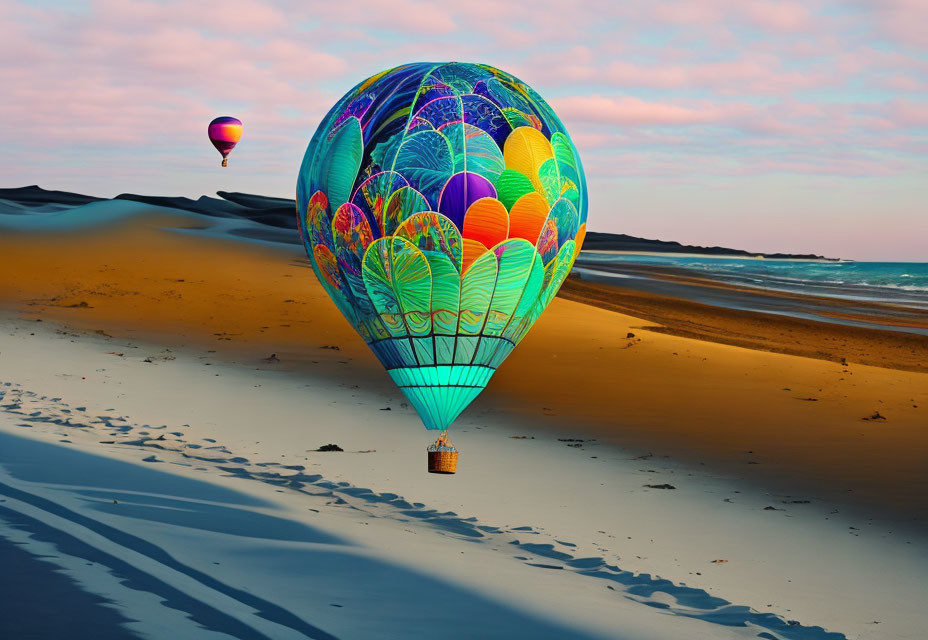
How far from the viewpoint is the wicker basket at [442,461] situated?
1377 centimetres

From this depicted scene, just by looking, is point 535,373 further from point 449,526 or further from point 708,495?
point 449,526


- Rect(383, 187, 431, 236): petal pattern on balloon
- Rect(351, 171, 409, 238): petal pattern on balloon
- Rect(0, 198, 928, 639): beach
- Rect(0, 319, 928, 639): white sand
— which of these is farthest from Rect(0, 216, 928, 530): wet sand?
Rect(351, 171, 409, 238): petal pattern on balloon

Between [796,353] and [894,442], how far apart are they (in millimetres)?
11816

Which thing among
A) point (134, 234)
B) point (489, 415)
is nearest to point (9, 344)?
point (489, 415)

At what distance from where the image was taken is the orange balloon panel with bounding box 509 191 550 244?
13.6 m

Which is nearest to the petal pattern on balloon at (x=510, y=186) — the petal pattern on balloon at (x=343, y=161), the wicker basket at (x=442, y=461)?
the petal pattern on balloon at (x=343, y=161)

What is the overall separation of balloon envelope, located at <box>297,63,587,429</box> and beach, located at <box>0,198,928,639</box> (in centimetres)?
189

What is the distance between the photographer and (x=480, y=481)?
14992 millimetres

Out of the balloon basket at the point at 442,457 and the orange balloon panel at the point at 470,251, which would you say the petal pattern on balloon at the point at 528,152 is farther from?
the balloon basket at the point at 442,457

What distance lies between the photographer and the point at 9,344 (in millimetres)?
24281

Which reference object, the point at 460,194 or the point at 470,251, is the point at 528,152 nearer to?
the point at 460,194

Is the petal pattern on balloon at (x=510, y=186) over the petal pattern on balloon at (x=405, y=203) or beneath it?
over

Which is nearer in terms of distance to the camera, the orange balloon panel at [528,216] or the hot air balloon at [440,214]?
the hot air balloon at [440,214]

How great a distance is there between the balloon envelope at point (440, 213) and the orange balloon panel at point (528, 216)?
13 millimetres
